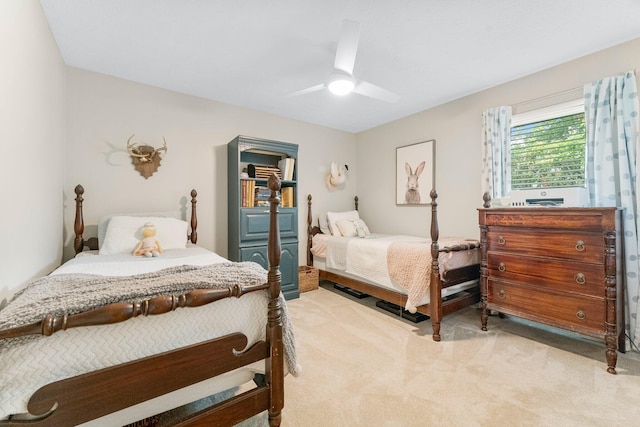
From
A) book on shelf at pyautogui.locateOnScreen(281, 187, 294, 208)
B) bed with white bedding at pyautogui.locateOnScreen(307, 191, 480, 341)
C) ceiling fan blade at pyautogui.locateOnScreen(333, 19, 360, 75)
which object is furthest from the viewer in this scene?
book on shelf at pyautogui.locateOnScreen(281, 187, 294, 208)

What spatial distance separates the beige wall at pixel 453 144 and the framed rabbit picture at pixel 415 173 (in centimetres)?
8

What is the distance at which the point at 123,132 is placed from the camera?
2.84m

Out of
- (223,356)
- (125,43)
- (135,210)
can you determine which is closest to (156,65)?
(125,43)

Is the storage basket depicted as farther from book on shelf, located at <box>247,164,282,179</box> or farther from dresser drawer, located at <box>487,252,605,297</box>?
dresser drawer, located at <box>487,252,605,297</box>

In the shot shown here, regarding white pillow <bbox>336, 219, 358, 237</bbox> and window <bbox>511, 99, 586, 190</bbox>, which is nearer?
window <bbox>511, 99, 586, 190</bbox>

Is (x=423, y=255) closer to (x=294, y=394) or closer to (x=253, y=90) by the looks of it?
(x=294, y=394)

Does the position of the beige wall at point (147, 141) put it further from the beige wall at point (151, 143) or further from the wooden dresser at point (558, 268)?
the wooden dresser at point (558, 268)

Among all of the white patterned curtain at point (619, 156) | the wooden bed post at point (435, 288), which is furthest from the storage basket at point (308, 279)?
the white patterned curtain at point (619, 156)

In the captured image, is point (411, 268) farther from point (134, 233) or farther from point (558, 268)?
point (134, 233)

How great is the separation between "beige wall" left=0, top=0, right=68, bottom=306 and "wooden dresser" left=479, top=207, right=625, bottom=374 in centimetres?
331

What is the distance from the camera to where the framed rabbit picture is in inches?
143

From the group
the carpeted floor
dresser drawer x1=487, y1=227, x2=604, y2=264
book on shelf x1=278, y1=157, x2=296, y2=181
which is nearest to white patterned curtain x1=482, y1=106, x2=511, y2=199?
dresser drawer x1=487, y1=227, x2=604, y2=264

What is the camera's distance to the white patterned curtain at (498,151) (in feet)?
9.52

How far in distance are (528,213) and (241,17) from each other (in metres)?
2.70
